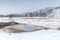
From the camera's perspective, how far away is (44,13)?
3186 centimetres

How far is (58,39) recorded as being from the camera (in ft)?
18.8

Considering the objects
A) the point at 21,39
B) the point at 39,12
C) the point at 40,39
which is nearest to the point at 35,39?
the point at 40,39

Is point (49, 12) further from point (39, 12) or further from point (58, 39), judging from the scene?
point (58, 39)

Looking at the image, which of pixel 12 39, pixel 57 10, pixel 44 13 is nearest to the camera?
pixel 12 39

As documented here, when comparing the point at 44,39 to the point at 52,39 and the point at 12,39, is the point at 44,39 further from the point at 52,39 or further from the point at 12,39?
the point at 12,39

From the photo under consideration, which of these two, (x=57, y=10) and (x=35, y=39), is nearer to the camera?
(x=35, y=39)

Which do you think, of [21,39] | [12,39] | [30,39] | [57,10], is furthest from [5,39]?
[57,10]

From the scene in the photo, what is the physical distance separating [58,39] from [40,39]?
2.44ft

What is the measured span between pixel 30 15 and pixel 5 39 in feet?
90.7

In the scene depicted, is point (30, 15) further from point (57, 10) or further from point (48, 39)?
point (48, 39)

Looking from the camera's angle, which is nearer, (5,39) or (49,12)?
(5,39)

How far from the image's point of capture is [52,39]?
570 centimetres

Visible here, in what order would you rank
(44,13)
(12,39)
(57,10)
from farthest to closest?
1. (44,13)
2. (57,10)
3. (12,39)

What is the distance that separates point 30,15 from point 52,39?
90.7 feet
